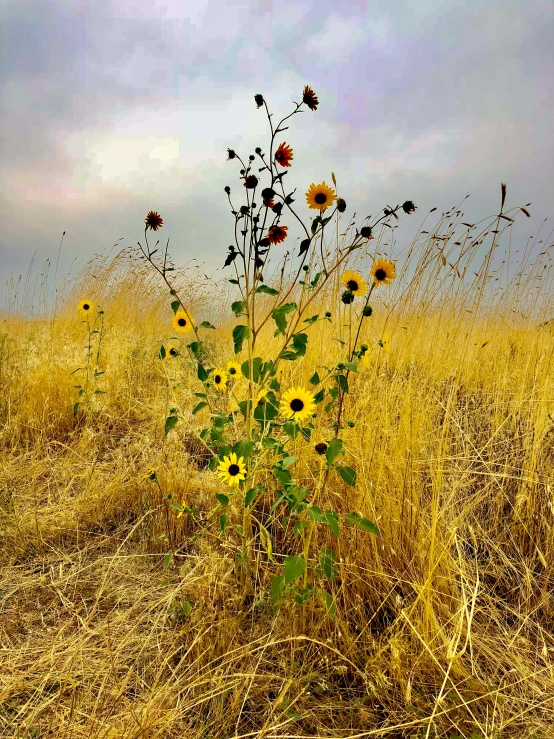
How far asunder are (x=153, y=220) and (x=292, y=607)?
130 centimetres

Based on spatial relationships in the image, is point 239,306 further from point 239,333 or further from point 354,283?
point 354,283

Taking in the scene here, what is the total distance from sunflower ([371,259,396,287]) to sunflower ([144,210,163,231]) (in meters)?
0.75

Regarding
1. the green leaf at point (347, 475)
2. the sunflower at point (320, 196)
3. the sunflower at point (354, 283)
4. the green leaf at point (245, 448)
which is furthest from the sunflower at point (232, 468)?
the sunflower at point (320, 196)

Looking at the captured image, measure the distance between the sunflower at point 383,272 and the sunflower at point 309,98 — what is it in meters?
0.47

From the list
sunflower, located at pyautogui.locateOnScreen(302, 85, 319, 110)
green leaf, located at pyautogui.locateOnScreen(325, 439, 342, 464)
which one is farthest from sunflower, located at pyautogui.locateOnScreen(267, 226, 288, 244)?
green leaf, located at pyautogui.locateOnScreen(325, 439, 342, 464)

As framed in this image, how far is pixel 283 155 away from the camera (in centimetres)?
131

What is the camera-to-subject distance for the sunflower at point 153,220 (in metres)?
1.58

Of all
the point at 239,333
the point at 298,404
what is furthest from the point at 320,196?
the point at 298,404

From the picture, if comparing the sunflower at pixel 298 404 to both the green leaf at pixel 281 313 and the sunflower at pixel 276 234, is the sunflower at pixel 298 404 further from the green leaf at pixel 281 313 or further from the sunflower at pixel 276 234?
the sunflower at pixel 276 234

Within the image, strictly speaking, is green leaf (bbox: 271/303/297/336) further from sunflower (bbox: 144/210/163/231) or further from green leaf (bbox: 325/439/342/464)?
sunflower (bbox: 144/210/163/231)

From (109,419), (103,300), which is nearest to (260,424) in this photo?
(109,419)

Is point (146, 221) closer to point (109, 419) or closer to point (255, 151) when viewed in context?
point (255, 151)

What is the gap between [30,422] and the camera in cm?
283

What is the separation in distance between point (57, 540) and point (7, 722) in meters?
0.88
